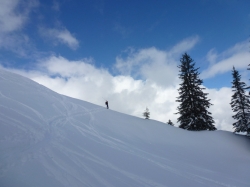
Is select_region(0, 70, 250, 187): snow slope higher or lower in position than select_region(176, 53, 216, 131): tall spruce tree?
lower

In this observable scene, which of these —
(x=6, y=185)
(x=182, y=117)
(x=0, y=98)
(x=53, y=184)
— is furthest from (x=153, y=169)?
(x=182, y=117)

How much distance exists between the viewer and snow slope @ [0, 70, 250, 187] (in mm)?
6004

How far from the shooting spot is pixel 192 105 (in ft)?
77.2

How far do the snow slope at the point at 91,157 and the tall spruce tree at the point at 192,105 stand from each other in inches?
280

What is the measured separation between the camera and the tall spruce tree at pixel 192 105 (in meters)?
22.8

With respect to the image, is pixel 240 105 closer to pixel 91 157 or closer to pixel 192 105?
pixel 192 105

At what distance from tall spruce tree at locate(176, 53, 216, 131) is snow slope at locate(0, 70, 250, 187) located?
712 centimetres

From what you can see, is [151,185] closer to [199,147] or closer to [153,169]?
[153,169]

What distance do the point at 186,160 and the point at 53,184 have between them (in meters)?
8.25

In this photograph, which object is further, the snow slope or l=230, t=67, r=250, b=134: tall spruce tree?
l=230, t=67, r=250, b=134: tall spruce tree

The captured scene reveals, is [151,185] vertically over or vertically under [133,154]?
under

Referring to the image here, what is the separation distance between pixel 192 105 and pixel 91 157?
19.0 metres

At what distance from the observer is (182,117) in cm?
2394

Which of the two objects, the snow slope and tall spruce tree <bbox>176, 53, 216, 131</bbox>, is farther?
tall spruce tree <bbox>176, 53, 216, 131</bbox>
